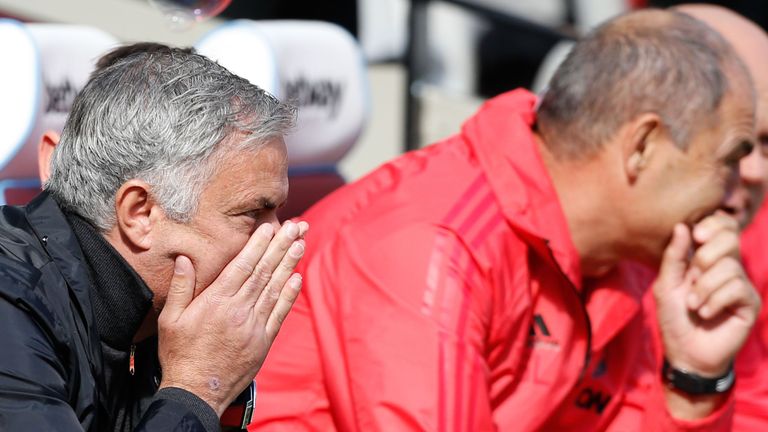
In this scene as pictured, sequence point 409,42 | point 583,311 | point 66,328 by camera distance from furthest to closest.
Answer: point 409,42
point 583,311
point 66,328

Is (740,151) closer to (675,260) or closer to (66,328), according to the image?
(675,260)

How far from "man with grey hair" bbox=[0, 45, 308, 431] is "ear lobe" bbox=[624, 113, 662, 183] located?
0.95 metres

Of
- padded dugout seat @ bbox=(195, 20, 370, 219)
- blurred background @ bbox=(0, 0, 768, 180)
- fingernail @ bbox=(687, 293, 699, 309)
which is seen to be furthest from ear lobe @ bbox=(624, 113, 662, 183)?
blurred background @ bbox=(0, 0, 768, 180)

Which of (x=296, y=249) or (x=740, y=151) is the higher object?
(x=296, y=249)

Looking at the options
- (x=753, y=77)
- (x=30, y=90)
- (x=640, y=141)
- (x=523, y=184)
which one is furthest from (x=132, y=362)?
(x=753, y=77)

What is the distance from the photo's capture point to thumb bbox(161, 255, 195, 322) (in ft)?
6.21

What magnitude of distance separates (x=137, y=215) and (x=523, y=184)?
0.98m

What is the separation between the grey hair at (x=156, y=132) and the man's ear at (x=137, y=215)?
0.01 metres

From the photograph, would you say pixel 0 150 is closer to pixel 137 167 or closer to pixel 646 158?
pixel 137 167

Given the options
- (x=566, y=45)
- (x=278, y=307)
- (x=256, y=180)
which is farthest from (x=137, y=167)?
(x=566, y=45)

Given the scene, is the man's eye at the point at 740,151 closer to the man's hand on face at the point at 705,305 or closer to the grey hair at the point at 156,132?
the man's hand on face at the point at 705,305

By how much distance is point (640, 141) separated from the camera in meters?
2.66

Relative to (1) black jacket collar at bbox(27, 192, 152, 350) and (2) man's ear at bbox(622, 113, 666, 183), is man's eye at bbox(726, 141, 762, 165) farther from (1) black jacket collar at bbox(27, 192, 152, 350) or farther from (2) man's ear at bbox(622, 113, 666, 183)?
(1) black jacket collar at bbox(27, 192, 152, 350)

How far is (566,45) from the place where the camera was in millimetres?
5941
